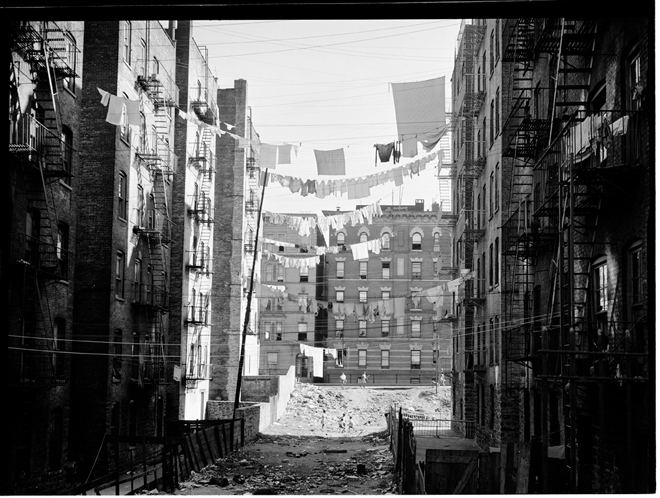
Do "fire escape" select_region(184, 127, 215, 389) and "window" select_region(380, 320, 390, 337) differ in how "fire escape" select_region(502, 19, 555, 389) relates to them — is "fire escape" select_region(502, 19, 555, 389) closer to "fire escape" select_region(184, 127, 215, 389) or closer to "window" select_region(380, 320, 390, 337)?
"fire escape" select_region(184, 127, 215, 389)

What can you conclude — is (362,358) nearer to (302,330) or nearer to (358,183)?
(302,330)

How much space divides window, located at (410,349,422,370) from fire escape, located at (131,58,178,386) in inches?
1624

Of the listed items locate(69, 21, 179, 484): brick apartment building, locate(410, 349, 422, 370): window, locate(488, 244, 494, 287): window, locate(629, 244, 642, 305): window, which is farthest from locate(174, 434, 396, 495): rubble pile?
locate(410, 349, 422, 370): window

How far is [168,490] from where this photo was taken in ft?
75.5

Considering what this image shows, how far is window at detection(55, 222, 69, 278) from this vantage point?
2545 centimetres

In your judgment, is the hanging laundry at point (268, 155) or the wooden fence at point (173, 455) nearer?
the wooden fence at point (173, 455)

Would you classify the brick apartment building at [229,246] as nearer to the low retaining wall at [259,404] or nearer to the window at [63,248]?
the low retaining wall at [259,404]

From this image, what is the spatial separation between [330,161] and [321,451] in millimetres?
17818

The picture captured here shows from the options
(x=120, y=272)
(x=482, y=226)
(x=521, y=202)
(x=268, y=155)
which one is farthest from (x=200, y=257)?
(x=521, y=202)

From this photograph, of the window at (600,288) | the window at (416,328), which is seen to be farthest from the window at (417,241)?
the window at (600,288)

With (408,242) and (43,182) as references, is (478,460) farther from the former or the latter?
(408,242)

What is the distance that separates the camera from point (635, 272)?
15.4 metres

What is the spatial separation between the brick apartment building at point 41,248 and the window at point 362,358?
5025 cm

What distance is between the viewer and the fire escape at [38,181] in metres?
21.9
